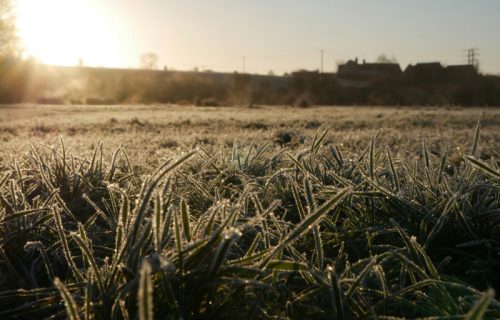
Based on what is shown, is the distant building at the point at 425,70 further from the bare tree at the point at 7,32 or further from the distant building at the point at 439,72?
the bare tree at the point at 7,32

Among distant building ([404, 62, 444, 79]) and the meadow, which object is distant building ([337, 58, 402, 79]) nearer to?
distant building ([404, 62, 444, 79])

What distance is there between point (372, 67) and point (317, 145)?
168 feet

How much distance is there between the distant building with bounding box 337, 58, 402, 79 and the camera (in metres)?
48.0

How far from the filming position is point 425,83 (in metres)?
37.5

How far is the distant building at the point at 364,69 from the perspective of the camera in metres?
48.0

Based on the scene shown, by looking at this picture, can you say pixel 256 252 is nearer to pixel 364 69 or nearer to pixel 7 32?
pixel 7 32

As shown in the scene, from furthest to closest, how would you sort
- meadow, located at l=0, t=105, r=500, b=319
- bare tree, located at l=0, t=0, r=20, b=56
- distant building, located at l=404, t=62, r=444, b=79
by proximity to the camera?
distant building, located at l=404, t=62, r=444, b=79 < bare tree, located at l=0, t=0, r=20, b=56 < meadow, located at l=0, t=105, r=500, b=319

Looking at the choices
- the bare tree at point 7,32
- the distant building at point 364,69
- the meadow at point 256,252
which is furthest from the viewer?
the distant building at point 364,69

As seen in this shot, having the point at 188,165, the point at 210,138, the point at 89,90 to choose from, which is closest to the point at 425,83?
the point at 89,90

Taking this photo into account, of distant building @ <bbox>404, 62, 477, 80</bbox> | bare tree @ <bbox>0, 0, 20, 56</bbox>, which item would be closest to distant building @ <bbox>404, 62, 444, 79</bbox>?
distant building @ <bbox>404, 62, 477, 80</bbox>

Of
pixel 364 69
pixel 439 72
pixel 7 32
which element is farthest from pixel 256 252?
pixel 364 69

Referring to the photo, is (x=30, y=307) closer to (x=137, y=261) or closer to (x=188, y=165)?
(x=137, y=261)

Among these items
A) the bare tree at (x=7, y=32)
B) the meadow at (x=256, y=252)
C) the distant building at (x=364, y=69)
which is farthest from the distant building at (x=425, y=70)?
the meadow at (x=256, y=252)

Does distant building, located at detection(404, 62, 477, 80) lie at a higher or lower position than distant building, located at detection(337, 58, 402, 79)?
lower
